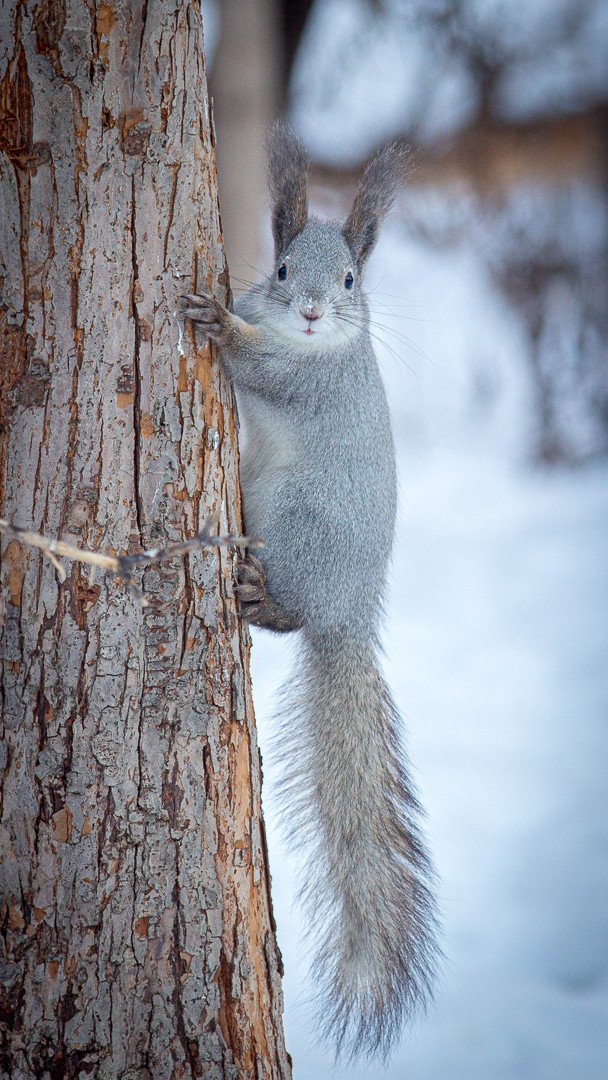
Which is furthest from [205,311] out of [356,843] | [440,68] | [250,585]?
[440,68]

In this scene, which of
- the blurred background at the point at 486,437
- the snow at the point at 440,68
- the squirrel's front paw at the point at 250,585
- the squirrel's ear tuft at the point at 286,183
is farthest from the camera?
the snow at the point at 440,68

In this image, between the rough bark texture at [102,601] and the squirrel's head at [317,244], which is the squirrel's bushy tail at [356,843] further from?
the squirrel's head at [317,244]

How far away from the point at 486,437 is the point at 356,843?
139 inches

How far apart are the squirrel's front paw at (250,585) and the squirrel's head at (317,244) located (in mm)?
435

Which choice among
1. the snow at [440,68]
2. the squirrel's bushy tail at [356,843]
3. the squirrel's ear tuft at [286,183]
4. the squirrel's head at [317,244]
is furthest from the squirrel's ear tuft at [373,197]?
the snow at [440,68]

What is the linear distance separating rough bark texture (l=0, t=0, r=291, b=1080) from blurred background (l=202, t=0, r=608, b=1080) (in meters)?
0.76

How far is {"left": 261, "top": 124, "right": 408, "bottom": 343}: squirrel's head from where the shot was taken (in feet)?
5.47

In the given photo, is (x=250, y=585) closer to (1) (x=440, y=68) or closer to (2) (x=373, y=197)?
(2) (x=373, y=197)

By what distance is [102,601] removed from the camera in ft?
4.28

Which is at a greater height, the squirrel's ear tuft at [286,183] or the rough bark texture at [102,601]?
the squirrel's ear tuft at [286,183]

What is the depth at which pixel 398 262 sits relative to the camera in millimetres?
4574

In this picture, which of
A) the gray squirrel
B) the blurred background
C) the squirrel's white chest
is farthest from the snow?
the squirrel's white chest

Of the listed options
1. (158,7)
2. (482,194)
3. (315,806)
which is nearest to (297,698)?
(315,806)

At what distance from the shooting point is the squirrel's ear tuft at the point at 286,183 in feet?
5.47
